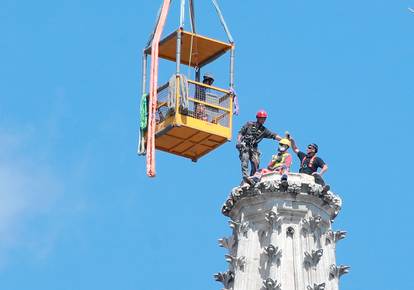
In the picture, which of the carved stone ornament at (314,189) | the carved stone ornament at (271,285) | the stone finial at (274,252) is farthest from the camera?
the carved stone ornament at (314,189)

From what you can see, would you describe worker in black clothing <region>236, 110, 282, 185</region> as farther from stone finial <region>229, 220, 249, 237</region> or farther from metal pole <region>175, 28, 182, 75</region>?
metal pole <region>175, 28, 182, 75</region>

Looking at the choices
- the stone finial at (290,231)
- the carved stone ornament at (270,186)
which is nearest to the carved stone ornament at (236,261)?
the stone finial at (290,231)

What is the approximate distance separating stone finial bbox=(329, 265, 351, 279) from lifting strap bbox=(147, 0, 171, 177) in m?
11.8

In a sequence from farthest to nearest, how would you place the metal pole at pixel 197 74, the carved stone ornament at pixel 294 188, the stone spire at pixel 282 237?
1. the metal pole at pixel 197 74
2. the carved stone ornament at pixel 294 188
3. the stone spire at pixel 282 237

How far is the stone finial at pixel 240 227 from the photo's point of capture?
62344mm

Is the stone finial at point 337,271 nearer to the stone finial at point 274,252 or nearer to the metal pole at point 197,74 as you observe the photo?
the stone finial at point 274,252

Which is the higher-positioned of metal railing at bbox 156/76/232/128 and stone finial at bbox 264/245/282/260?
metal railing at bbox 156/76/232/128

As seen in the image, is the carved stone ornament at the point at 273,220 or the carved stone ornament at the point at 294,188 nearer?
the carved stone ornament at the point at 273,220

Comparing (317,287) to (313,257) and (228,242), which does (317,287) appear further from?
(228,242)

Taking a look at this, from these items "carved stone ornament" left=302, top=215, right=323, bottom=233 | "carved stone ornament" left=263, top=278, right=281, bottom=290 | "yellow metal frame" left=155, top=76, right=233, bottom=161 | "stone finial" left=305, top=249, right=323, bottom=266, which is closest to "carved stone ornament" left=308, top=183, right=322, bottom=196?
"carved stone ornament" left=302, top=215, right=323, bottom=233

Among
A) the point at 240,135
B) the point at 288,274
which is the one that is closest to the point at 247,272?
the point at 288,274

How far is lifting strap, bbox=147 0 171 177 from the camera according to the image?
236ft

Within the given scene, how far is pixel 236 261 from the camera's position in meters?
61.8

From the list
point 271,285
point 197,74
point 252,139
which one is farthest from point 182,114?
point 271,285
